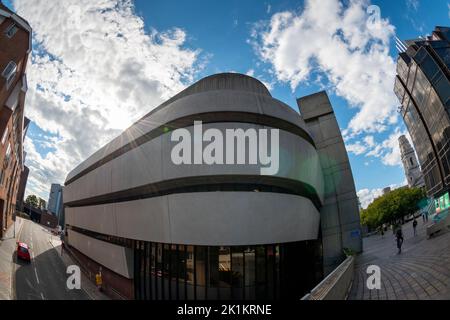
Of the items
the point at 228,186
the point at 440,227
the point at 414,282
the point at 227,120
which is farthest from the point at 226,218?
the point at 440,227

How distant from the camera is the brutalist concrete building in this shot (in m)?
13.3

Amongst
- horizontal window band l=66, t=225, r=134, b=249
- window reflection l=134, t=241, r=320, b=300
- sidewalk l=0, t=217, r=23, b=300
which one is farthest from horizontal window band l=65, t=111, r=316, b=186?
sidewalk l=0, t=217, r=23, b=300

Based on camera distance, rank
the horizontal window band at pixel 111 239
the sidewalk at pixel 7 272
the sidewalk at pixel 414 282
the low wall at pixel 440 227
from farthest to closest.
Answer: the horizontal window band at pixel 111 239, the low wall at pixel 440 227, the sidewalk at pixel 7 272, the sidewalk at pixel 414 282

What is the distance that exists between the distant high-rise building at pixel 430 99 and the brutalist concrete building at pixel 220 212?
21.5 metres

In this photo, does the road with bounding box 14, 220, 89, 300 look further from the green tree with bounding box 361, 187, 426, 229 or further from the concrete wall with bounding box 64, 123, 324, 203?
the green tree with bounding box 361, 187, 426, 229

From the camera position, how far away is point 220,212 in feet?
43.1

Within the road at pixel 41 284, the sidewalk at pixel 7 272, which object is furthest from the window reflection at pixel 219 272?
the sidewalk at pixel 7 272

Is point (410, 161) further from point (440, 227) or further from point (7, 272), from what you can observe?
point (7, 272)

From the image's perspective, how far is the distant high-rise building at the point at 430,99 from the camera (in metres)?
29.3

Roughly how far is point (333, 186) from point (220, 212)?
14.2 m

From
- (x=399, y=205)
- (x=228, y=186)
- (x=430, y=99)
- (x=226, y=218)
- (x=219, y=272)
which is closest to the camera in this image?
(x=226, y=218)

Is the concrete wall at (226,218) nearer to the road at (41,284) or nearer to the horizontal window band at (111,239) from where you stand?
the horizontal window band at (111,239)

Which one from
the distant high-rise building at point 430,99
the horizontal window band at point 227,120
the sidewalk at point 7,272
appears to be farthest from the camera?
the distant high-rise building at point 430,99

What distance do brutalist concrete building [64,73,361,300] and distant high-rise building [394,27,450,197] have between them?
847 inches
